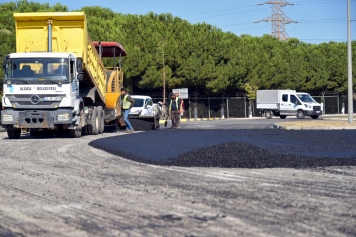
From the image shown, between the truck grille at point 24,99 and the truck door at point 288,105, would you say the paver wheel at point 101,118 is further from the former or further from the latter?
the truck door at point 288,105

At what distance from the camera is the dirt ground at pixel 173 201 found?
5992 millimetres

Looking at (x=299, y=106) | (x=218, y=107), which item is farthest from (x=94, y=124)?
(x=218, y=107)

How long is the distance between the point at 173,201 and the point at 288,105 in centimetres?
4107

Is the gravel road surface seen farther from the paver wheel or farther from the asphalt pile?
the paver wheel

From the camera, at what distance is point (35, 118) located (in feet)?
A: 69.0

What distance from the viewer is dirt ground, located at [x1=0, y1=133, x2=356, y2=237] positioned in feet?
19.7

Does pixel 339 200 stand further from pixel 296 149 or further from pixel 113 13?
pixel 113 13

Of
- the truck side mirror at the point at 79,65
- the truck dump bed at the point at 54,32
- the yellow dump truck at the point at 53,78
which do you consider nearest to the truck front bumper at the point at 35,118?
the yellow dump truck at the point at 53,78

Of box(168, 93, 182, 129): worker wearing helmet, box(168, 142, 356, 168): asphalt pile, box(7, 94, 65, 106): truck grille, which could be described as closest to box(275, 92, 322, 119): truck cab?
box(168, 93, 182, 129): worker wearing helmet

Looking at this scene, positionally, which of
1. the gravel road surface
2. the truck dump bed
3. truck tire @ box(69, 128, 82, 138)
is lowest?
the gravel road surface

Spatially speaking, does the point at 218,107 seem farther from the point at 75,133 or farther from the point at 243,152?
the point at 243,152

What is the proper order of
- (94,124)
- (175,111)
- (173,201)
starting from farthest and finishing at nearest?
(175,111) < (94,124) < (173,201)

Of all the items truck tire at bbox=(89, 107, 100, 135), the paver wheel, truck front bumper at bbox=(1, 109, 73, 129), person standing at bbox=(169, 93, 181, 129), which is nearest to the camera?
truck front bumper at bbox=(1, 109, 73, 129)

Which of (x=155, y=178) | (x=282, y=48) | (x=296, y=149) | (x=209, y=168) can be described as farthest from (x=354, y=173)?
(x=282, y=48)
